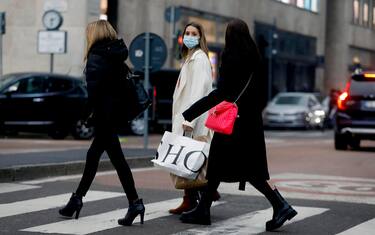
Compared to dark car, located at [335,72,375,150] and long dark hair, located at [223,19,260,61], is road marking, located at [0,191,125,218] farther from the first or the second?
dark car, located at [335,72,375,150]

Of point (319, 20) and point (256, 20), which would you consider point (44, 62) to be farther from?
point (319, 20)

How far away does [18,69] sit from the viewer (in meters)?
31.0

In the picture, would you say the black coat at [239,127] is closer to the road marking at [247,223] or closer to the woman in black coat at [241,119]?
the woman in black coat at [241,119]

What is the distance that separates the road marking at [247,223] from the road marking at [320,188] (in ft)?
4.18

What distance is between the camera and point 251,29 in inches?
1710

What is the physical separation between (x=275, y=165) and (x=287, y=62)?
1270 inches

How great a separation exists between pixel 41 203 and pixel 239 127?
2.63 m

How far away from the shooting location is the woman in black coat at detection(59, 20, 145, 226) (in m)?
8.33

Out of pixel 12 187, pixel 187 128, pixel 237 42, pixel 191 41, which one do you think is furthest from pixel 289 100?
pixel 237 42

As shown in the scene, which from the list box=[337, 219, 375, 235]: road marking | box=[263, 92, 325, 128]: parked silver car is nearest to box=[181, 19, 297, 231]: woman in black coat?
box=[337, 219, 375, 235]: road marking

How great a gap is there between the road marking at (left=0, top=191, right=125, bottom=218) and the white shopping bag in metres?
1.49

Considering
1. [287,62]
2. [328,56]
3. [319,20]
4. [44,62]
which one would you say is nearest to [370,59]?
[328,56]

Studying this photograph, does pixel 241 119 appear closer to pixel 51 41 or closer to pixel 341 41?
pixel 51 41

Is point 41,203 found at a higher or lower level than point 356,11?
lower
